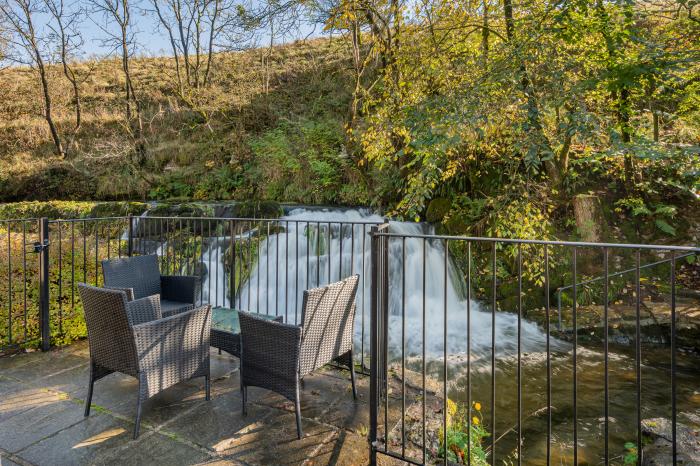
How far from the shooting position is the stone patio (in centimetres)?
244

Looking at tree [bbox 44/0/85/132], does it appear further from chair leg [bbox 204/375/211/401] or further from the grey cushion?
chair leg [bbox 204/375/211/401]

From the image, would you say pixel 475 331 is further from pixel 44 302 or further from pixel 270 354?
pixel 44 302

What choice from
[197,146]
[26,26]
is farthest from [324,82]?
[26,26]

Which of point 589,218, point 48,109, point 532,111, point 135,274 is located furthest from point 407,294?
point 48,109

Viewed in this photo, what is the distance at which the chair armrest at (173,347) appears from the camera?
265cm

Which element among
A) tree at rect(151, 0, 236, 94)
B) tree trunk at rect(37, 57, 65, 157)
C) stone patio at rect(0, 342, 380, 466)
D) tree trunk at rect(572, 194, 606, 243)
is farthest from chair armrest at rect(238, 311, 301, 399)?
tree trunk at rect(37, 57, 65, 157)

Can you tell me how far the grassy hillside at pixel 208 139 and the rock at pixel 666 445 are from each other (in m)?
8.46

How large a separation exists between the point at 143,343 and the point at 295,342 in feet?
3.25

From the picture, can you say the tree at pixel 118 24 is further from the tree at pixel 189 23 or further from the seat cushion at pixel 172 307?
the seat cushion at pixel 172 307

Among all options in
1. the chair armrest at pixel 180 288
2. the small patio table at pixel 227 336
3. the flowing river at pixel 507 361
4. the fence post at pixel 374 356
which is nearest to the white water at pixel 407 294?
the flowing river at pixel 507 361

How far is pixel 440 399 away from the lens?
10.5ft

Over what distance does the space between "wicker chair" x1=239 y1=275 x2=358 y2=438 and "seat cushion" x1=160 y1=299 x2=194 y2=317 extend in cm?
130

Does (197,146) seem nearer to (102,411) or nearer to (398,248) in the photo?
(398,248)

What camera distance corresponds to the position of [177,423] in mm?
2793
